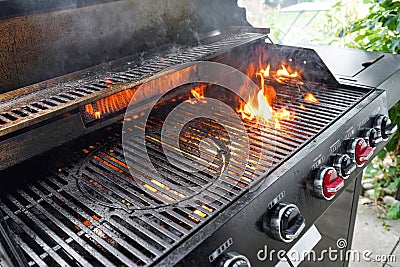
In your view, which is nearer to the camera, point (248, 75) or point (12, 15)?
point (12, 15)

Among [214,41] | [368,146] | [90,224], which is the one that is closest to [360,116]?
[368,146]

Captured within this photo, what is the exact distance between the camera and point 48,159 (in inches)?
39.8

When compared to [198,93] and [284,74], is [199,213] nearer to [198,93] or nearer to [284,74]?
[198,93]

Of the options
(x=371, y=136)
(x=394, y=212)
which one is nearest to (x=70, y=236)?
(x=371, y=136)

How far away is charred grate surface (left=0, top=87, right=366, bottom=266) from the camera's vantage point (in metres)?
0.73

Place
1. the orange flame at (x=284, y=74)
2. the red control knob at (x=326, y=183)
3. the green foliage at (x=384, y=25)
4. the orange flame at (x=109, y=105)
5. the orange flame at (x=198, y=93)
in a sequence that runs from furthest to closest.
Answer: the green foliage at (x=384, y=25), the orange flame at (x=284, y=74), the orange flame at (x=198, y=93), the orange flame at (x=109, y=105), the red control knob at (x=326, y=183)

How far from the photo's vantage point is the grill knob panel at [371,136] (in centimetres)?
123

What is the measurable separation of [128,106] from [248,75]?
582mm

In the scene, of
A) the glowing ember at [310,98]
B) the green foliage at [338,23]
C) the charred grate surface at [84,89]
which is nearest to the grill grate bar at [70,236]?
the charred grate surface at [84,89]

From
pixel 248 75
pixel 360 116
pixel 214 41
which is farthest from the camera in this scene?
pixel 248 75

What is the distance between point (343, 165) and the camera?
1.09 metres

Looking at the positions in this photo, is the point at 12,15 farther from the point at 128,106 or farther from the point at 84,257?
the point at 84,257

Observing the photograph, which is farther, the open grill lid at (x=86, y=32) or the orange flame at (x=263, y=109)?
the orange flame at (x=263, y=109)

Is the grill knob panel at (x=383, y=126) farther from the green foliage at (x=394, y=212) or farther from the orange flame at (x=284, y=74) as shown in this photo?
the green foliage at (x=394, y=212)
